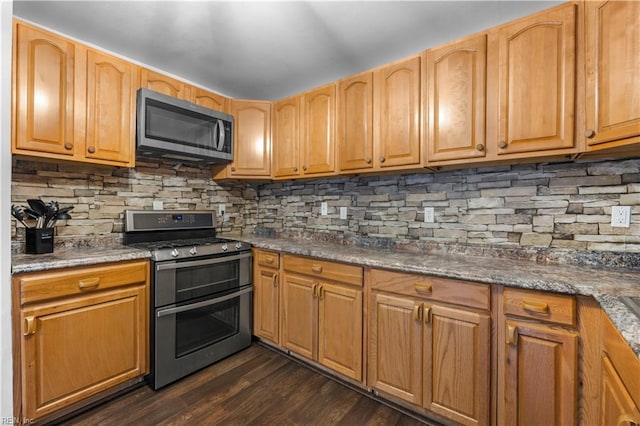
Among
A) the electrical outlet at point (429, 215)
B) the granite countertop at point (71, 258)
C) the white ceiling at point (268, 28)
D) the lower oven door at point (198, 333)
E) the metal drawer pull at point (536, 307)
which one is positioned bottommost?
the lower oven door at point (198, 333)

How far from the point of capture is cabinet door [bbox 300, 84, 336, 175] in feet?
8.09

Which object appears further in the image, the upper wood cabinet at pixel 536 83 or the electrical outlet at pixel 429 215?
the electrical outlet at pixel 429 215

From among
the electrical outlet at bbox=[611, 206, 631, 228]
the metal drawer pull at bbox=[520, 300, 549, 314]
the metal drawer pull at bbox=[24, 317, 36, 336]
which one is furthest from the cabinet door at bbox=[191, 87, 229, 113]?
the electrical outlet at bbox=[611, 206, 631, 228]

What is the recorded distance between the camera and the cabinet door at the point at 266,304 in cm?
249

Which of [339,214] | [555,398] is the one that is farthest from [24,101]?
[555,398]

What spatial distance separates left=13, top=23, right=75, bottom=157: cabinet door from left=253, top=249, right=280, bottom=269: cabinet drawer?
149cm

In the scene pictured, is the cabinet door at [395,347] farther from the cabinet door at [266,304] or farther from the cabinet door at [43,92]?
the cabinet door at [43,92]

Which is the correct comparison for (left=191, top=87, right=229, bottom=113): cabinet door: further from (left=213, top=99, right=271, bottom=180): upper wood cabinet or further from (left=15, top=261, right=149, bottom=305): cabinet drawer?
(left=15, top=261, right=149, bottom=305): cabinet drawer

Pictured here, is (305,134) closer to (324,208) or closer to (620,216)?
(324,208)

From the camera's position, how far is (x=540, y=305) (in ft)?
4.46

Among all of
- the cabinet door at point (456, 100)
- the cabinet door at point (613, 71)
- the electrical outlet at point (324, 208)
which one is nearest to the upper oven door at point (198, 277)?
the electrical outlet at point (324, 208)

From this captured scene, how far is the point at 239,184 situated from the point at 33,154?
1.77 metres

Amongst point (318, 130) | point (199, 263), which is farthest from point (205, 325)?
point (318, 130)

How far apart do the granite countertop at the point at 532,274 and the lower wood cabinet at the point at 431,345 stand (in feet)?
0.22
